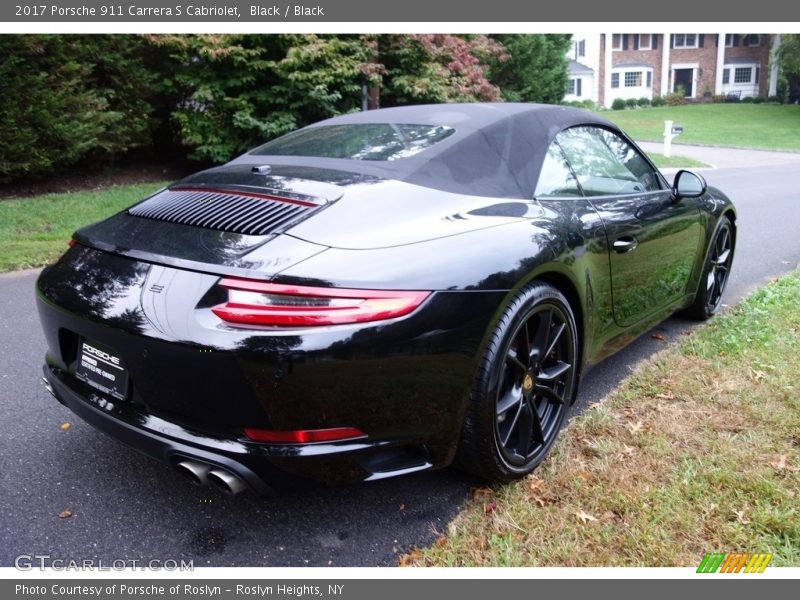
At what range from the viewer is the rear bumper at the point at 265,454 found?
81.4 inches

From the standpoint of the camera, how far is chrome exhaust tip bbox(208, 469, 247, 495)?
209 cm

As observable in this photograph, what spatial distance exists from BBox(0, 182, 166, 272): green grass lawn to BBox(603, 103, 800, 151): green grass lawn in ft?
72.3

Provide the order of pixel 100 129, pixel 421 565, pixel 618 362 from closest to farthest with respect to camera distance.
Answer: pixel 421 565, pixel 618 362, pixel 100 129

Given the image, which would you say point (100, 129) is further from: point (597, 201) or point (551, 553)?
point (551, 553)

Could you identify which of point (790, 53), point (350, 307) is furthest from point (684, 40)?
point (350, 307)

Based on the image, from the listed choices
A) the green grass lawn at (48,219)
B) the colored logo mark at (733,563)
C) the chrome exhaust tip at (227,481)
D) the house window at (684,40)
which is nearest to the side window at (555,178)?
the colored logo mark at (733,563)

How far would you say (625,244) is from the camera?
323 cm

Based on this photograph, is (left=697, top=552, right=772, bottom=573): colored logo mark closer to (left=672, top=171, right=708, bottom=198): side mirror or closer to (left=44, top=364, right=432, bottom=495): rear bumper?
(left=44, top=364, right=432, bottom=495): rear bumper

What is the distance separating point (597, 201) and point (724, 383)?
48.0 inches

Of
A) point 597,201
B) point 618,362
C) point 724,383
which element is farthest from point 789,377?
point 597,201

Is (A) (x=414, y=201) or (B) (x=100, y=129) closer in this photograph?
(A) (x=414, y=201)

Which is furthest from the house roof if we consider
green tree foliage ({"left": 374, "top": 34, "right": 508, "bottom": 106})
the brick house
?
green tree foliage ({"left": 374, "top": 34, "right": 508, "bottom": 106})

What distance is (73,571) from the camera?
7.22 ft

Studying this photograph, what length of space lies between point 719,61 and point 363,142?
6084cm
